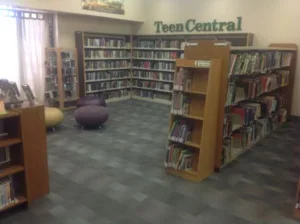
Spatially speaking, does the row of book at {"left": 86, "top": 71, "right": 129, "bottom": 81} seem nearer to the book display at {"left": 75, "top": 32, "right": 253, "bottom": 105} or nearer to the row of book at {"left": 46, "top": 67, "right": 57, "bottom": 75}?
the book display at {"left": 75, "top": 32, "right": 253, "bottom": 105}

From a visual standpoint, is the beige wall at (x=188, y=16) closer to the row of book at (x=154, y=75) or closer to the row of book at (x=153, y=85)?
the row of book at (x=154, y=75)

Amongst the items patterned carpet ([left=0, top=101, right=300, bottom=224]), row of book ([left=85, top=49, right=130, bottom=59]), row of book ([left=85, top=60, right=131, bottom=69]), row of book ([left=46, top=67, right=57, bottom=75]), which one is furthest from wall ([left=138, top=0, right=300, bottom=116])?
row of book ([left=46, top=67, right=57, bottom=75])

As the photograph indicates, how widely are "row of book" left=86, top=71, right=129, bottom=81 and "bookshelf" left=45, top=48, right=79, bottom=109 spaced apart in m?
0.63

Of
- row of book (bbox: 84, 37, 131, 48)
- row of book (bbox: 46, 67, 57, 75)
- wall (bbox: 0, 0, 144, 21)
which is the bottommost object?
row of book (bbox: 46, 67, 57, 75)

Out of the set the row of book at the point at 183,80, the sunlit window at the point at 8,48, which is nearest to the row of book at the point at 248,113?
the row of book at the point at 183,80

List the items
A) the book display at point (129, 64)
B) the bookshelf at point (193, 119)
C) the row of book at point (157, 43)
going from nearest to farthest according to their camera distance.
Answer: the bookshelf at point (193, 119)
the book display at point (129, 64)
the row of book at point (157, 43)

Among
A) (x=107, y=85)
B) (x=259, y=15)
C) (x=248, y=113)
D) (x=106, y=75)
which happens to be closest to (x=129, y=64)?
(x=106, y=75)

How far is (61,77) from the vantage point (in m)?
7.62

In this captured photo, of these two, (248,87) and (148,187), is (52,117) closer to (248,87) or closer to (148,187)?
(148,187)

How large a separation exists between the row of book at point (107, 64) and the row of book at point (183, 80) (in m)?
5.36

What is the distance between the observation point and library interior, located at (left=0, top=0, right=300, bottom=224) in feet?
10.1

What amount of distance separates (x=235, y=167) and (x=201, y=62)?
5.96 ft

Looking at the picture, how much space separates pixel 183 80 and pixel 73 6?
5.02 meters

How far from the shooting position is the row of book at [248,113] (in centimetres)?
427
